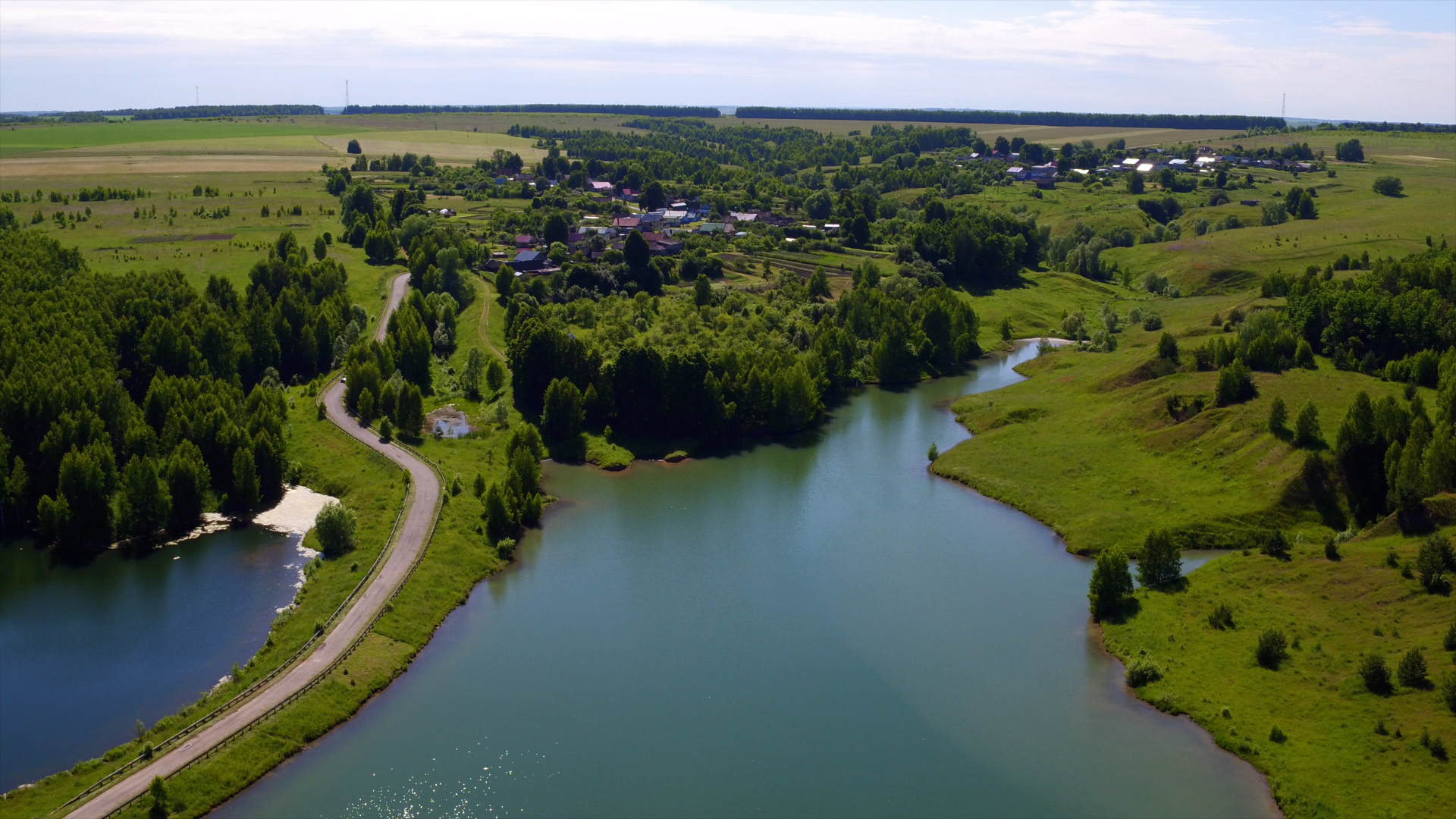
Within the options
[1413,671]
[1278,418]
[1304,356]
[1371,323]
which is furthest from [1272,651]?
[1371,323]

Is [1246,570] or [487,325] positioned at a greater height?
[487,325]

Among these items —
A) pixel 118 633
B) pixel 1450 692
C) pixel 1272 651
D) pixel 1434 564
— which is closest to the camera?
pixel 1450 692

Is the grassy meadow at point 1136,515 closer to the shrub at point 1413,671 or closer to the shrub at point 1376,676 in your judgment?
the shrub at point 1376,676

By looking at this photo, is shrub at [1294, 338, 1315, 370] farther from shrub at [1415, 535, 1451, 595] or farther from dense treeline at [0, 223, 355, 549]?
dense treeline at [0, 223, 355, 549]

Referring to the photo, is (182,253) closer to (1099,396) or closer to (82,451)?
(82,451)

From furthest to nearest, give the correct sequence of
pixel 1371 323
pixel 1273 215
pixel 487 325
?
pixel 1273 215, pixel 487 325, pixel 1371 323

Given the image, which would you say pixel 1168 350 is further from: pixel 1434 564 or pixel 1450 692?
pixel 1450 692

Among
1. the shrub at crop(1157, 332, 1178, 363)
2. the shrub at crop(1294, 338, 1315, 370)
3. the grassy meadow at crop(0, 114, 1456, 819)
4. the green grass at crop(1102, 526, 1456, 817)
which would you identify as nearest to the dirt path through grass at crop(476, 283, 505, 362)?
the grassy meadow at crop(0, 114, 1456, 819)

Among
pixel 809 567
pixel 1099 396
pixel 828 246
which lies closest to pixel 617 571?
pixel 809 567
